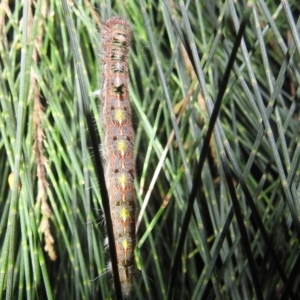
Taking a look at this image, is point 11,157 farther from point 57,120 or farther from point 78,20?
point 78,20

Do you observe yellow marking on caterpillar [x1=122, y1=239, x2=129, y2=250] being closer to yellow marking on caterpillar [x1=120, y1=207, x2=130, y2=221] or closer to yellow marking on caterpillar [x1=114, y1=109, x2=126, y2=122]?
yellow marking on caterpillar [x1=120, y1=207, x2=130, y2=221]

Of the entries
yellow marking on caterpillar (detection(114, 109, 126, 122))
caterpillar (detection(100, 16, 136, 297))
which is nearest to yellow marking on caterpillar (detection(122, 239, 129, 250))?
caterpillar (detection(100, 16, 136, 297))

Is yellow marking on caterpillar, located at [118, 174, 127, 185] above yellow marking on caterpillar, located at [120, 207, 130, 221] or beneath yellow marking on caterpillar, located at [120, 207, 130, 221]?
above

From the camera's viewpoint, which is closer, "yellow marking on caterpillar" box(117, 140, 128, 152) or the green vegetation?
the green vegetation

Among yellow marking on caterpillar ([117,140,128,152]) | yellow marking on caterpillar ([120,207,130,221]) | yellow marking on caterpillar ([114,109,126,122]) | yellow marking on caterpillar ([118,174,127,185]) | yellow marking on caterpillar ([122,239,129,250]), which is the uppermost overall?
yellow marking on caterpillar ([114,109,126,122])

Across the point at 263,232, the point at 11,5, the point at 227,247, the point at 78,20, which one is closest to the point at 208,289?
the point at 263,232
